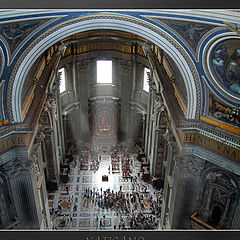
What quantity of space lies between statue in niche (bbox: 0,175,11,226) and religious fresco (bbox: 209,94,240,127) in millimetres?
7390

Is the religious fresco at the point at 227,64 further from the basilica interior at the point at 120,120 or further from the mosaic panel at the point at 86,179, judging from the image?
the mosaic panel at the point at 86,179

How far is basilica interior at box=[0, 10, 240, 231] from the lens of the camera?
11.3 metres

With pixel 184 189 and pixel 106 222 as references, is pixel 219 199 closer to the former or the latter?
pixel 184 189

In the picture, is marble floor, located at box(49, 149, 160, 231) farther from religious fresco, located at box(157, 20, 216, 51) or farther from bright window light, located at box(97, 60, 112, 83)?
religious fresco, located at box(157, 20, 216, 51)

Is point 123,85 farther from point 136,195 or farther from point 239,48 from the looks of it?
point 239,48

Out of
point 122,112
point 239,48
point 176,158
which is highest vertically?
point 122,112

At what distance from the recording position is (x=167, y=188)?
1591 cm

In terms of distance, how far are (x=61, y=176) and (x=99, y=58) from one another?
7.07 meters

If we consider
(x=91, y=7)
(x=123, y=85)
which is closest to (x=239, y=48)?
(x=91, y=7)

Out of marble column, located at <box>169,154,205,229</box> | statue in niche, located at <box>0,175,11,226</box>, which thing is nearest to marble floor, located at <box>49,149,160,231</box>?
marble column, located at <box>169,154,205,229</box>

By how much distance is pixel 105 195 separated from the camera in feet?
62.4

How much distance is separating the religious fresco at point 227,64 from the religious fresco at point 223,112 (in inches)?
26.1

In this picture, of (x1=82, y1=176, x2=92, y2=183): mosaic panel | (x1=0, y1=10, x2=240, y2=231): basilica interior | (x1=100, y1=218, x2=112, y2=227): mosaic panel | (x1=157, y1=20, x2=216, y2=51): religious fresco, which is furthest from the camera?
(x1=82, y1=176, x2=92, y2=183): mosaic panel

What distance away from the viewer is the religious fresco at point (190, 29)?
10.7 meters
